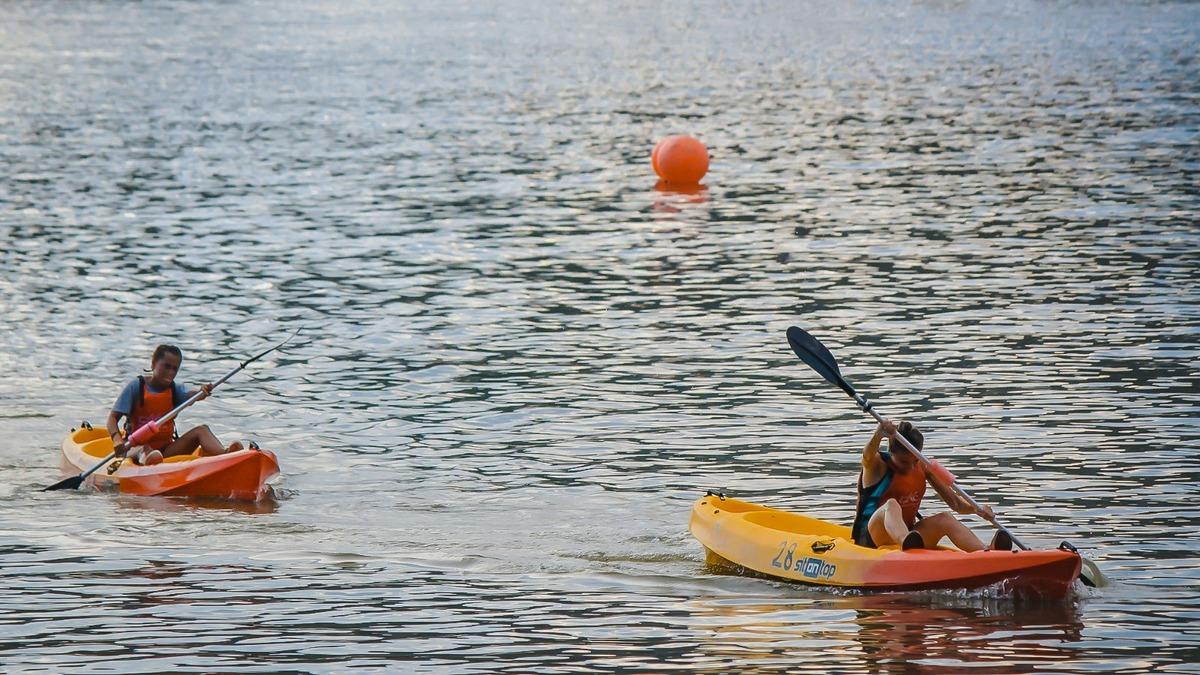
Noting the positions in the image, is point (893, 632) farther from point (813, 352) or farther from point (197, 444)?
point (197, 444)

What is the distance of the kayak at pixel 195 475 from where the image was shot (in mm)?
15773

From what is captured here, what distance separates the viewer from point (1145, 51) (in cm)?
6212

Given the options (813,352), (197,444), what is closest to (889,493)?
(813,352)

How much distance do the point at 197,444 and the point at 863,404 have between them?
6611mm

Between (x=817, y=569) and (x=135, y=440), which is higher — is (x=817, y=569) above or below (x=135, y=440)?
above

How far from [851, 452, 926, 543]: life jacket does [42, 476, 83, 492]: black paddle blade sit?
7376 mm

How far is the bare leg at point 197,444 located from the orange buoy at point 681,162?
20108 millimetres

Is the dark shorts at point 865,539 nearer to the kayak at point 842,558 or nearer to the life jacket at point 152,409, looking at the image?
the kayak at point 842,558

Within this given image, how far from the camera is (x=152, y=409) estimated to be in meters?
17.1

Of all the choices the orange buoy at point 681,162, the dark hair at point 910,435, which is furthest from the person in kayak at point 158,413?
the orange buoy at point 681,162

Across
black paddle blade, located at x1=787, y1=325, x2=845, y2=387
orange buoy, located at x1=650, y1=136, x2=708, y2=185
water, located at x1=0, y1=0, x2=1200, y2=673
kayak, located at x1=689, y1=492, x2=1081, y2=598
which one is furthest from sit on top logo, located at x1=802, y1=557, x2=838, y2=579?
orange buoy, located at x1=650, y1=136, x2=708, y2=185

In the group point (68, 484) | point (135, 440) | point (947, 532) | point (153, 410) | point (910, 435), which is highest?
point (910, 435)

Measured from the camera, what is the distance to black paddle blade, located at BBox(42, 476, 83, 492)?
53.9 feet

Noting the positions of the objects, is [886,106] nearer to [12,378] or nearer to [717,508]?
[12,378]
